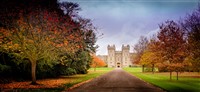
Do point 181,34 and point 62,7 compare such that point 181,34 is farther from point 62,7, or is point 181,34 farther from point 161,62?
point 62,7

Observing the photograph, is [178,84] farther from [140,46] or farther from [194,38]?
[140,46]

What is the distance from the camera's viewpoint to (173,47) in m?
34.4

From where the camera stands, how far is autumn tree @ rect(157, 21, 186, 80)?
3359 cm

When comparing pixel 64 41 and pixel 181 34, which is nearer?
pixel 64 41

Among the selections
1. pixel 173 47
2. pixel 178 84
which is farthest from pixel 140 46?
pixel 178 84

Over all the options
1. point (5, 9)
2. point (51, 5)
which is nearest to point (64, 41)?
point (5, 9)

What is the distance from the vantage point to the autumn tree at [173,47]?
33.6 m

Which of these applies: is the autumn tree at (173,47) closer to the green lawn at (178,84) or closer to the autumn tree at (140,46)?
the green lawn at (178,84)

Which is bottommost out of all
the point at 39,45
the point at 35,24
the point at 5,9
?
the point at 39,45

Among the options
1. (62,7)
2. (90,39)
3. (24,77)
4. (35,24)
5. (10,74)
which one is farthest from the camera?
(90,39)

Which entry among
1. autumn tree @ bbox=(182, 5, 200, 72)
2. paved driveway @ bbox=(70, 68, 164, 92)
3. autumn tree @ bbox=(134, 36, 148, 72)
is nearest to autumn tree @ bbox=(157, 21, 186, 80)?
autumn tree @ bbox=(182, 5, 200, 72)

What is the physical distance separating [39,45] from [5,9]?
4778 mm

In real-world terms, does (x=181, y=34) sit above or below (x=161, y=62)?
above

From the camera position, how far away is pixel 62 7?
125 feet
